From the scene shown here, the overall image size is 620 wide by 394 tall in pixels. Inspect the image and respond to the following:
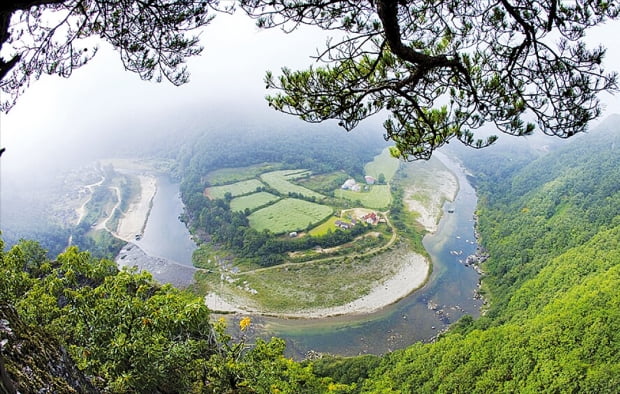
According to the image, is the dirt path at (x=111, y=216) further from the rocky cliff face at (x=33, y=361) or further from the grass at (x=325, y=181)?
the rocky cliff face at (x=33, y=361)

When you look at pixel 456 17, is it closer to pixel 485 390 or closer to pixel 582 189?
pixel 485 390

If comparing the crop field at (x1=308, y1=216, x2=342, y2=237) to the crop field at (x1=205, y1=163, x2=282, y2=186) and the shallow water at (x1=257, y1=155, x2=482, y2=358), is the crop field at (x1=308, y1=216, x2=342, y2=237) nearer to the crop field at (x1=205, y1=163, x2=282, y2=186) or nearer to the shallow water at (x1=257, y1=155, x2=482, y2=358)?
the shallow water at (x1=257, y1=155, x2=482, y2=358)

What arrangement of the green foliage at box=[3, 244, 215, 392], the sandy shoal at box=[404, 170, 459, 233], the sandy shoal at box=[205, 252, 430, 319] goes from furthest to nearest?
the sandy shoal at box=[404, 170, 459, 233], the sandy shoal at box=[205, 252, 430, 319], the green foliage at box=[3, 244, 215, 392]

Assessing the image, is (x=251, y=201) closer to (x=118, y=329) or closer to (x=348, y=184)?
(x=348, y=184)

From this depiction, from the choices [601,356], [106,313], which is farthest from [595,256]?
[106,313]

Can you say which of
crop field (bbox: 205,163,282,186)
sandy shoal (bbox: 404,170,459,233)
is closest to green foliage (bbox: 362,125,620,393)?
sandy shoal (bbox: 404,170,459,233)

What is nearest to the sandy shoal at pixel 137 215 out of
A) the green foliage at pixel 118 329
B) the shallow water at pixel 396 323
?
the shallow water at pixel 396 323
